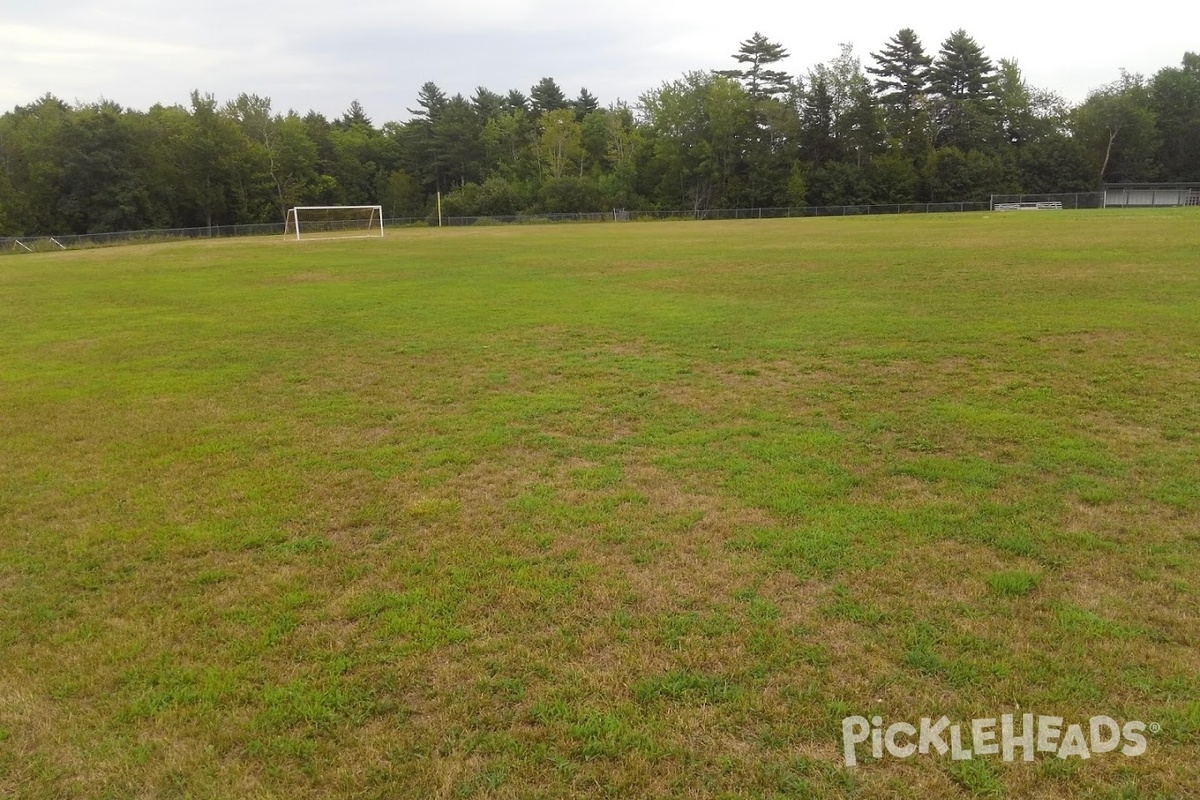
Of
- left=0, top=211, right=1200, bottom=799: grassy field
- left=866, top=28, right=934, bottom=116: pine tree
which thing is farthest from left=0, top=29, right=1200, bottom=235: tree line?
left=0, top=211, right=1200, bottom=799: grassy field

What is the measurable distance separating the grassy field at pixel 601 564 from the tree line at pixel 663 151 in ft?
238

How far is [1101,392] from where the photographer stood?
28.2ft

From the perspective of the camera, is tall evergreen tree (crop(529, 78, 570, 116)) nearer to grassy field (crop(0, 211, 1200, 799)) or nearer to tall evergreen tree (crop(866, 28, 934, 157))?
tall evergreen tree (crop(866, 28, 934, 157))

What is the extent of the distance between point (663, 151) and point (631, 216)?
13.7 metres

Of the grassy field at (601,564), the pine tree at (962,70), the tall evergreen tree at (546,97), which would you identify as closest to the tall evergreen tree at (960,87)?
the pine tree at (962,70)

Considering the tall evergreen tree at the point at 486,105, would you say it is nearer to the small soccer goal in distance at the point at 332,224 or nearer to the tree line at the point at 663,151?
the tree line at the point at 663,151

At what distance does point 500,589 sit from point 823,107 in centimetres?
9094

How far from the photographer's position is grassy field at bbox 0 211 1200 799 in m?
3.39

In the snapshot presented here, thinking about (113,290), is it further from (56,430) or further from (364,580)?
(364,580)

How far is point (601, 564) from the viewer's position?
16.5 ft

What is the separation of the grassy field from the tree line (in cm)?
7254

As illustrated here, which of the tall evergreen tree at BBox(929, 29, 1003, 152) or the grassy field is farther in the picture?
the tall evergreen tree at BBox(929, 29, 1003, 152)

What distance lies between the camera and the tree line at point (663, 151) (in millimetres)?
72625

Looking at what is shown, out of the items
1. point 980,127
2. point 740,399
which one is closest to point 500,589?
point 740,399
